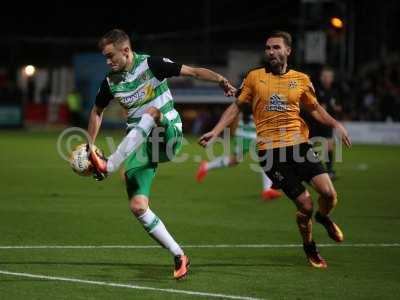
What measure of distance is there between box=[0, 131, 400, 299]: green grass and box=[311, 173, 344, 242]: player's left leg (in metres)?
0.39

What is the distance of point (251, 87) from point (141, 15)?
54.0 m

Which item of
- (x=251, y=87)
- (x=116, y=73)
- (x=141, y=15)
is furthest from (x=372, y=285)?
(x=141, y=15)

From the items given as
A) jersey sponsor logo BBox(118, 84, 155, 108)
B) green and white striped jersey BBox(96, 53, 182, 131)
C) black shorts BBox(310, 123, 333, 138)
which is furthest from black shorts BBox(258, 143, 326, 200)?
black shorts BBox(310, 123, 333, 138)

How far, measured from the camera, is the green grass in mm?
9461

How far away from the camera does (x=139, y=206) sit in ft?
32.1

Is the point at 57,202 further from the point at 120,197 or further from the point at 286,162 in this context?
the point at 286,162

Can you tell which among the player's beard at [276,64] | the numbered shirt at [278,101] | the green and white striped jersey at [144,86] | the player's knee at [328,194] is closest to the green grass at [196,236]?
the player's knee at [328,194]

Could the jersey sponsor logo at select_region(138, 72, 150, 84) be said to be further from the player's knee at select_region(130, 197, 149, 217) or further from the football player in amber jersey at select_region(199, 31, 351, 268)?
the player's knee at select_region(130, 197, 149, 217)

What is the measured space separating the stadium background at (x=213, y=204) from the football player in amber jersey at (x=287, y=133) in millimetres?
737

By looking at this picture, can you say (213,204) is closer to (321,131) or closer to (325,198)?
(321,131)

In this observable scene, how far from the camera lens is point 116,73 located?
9961 mm

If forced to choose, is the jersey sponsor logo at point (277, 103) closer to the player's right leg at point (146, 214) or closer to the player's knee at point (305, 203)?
the player's knee at point (305, 203)

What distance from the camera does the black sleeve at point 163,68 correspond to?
9.94 m

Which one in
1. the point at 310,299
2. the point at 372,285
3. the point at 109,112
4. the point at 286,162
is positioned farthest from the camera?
the point at 109,112
